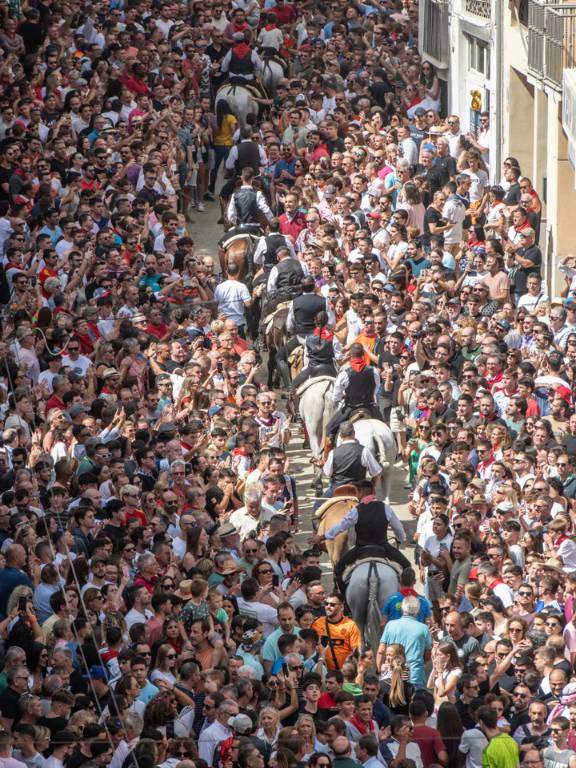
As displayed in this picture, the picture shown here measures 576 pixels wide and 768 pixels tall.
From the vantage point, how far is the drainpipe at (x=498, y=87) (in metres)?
30.5

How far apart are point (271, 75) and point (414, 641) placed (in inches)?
660

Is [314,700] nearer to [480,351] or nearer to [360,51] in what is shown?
[480,351]

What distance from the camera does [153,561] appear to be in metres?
17.7

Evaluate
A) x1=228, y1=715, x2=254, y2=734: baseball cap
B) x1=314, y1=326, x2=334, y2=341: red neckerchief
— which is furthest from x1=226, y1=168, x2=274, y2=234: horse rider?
x1=228, y1=715, x2=254, y2=734: baseball cap

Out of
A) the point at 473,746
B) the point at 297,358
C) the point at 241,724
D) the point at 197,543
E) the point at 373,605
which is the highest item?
the point at 297,358

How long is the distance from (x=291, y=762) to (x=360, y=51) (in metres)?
20.0

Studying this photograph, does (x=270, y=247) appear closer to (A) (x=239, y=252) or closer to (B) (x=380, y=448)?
(A) (x=239, y=252)

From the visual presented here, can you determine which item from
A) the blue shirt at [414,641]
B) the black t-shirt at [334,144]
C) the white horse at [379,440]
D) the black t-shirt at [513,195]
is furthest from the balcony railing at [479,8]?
the blue shirt at [414,641]

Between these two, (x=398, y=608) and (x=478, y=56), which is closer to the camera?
(x=398, y=608)

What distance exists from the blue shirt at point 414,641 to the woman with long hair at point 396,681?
0.14 m

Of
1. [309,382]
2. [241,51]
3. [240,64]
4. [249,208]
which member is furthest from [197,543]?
[241,51]

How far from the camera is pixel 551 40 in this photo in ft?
91.2

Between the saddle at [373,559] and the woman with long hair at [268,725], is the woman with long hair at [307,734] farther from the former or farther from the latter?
the saddle at [373,559]

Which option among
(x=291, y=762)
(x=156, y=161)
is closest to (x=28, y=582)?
(x=291, y=762)
